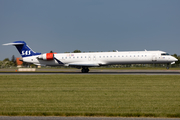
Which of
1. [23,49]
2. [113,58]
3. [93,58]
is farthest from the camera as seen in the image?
[23,49]

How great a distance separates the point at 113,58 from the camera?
1399 inches

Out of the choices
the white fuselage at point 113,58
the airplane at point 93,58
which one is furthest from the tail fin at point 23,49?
the white fuselage at point 113,58

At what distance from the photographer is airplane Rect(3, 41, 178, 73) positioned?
3506 centimetres

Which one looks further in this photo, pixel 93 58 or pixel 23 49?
pixel 23 49

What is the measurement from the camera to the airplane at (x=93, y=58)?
1380 inches

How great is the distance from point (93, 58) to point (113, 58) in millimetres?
3665

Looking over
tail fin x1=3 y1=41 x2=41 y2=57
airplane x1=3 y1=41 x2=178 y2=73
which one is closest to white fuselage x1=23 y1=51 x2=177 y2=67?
airplane x1=3 y1=41 x2=178 y2=73

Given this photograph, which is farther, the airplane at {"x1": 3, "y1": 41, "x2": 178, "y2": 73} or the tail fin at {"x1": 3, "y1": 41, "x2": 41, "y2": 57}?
the tail fin at {"x1": 3, "y1": 41, "x2": 41, "y2": 57}

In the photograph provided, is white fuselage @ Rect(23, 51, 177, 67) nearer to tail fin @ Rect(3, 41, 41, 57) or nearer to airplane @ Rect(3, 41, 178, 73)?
airplane @ Rect(3, 41, 178, 73)

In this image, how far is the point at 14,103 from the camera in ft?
35.9

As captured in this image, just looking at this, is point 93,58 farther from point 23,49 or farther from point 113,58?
point 23,49

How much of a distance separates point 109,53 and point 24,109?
27.5 metres

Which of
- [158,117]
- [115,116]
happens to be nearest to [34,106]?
[115,116]

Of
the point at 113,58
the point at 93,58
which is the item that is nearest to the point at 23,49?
the point at 93,58
